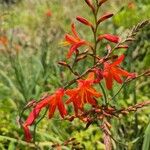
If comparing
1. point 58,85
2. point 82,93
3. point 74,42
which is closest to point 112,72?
point 82,93

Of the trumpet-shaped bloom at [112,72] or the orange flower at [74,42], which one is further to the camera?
the orange flower at [74,42]

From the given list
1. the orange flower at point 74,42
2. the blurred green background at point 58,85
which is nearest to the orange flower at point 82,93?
the orange flower at point 74,42

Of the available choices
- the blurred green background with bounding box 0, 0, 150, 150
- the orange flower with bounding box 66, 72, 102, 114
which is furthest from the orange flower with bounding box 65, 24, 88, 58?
the blurred green background with bounding box 0, 0, 150, 150

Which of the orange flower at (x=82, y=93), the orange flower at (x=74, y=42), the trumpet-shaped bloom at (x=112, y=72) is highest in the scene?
the orange flower at (x=74, y=42)

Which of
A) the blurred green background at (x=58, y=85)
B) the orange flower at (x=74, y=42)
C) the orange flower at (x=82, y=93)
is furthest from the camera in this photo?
the blurred green background at (x=58, y=85)

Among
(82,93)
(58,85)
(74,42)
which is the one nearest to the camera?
(82,93)

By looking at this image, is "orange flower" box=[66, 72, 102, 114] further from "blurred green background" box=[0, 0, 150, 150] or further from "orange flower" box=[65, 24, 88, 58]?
"blurred green background" box=[0, 0, 150, 150]

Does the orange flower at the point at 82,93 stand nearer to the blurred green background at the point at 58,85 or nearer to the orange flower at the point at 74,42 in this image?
the orange flower at the point at 74,42

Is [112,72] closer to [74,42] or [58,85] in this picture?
[74,42]

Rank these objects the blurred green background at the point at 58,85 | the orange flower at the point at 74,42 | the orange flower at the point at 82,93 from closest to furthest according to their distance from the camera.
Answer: the orange flower at the point at 82,93, the orange flower at the point at 74,42, the blurred green background at the point at 58,85

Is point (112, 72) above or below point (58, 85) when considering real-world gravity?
below

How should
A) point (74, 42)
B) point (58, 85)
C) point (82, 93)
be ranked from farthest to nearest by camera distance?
point (58, 85)
point (74, 42)
point (82, 93)

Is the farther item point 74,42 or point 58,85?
point 58,85

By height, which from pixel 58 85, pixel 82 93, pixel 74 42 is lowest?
pixel 82 93
